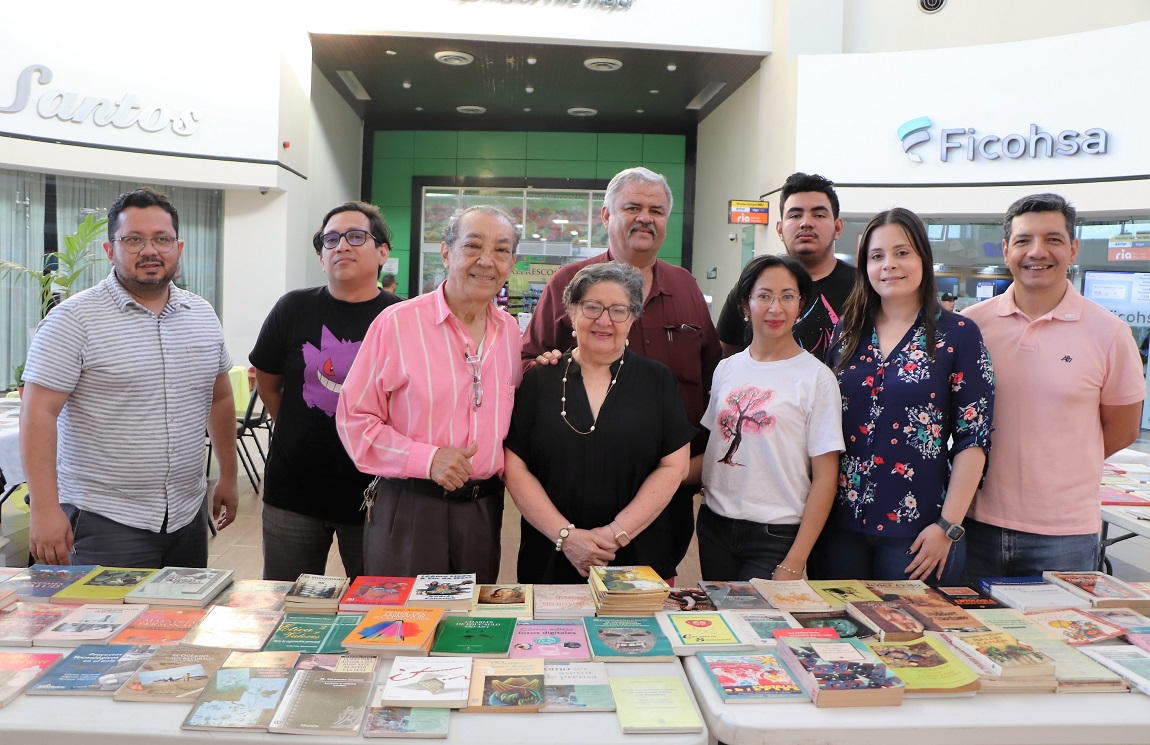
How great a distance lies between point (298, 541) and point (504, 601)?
1004mm

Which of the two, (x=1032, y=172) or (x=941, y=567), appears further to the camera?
(x=1032, y=172)

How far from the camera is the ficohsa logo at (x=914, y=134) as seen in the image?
28.3 feet

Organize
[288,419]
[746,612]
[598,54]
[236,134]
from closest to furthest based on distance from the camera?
[746,612], [288,419], [236,134], [598,54]

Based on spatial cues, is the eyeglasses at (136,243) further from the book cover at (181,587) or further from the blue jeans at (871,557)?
the blue jeans at (871,557)

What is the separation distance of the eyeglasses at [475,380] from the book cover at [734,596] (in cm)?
79

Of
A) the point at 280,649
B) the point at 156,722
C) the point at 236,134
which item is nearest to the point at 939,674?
the point at 280,649

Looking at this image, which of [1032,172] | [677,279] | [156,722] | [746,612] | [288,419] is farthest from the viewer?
[1032,172]

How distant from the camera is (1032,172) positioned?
8.27 m

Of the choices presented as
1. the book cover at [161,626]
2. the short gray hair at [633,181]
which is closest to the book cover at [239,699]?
the book cover at [161,626]

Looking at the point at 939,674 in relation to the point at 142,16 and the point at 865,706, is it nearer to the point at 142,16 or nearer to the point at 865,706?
the point at 865,706

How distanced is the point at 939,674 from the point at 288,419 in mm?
2033

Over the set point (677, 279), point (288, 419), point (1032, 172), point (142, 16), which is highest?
point (142, 16)

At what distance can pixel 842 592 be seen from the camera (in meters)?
2.03

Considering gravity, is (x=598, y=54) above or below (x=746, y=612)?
above
